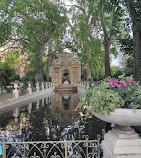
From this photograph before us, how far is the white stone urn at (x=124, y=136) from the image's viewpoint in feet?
8.07

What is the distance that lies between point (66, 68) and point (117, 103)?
3117 centimetres

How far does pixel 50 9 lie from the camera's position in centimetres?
2012

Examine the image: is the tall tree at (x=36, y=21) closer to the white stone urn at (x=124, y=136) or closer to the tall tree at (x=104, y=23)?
the tall tree at (x=104, y=23)

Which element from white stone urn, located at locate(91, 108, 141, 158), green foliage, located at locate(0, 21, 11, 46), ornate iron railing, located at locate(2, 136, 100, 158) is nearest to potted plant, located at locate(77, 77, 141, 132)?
white stone urn, located at locate(91, 108, 141, 158)

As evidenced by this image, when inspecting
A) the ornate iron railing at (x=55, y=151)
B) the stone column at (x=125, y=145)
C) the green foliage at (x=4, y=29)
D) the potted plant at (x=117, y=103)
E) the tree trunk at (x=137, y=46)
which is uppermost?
the green foliage at (x=4, y=29)

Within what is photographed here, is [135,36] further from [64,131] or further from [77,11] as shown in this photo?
[77,11]

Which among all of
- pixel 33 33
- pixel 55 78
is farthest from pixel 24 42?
pixel 55 78

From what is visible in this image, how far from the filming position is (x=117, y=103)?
8.68 feet

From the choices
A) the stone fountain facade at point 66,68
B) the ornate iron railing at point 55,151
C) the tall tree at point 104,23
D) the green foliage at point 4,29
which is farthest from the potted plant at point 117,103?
the stone fountain facade at point 66,68

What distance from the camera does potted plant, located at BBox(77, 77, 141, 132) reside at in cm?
247

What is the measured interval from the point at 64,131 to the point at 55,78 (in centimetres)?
2758

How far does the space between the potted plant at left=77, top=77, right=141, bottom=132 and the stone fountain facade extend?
1166 inches

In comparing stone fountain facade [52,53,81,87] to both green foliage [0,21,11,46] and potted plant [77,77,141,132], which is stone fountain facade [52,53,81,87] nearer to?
green foliage [0,21,11,46]

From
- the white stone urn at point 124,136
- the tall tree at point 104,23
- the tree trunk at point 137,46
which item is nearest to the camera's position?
the white stone urn at point 124,136
